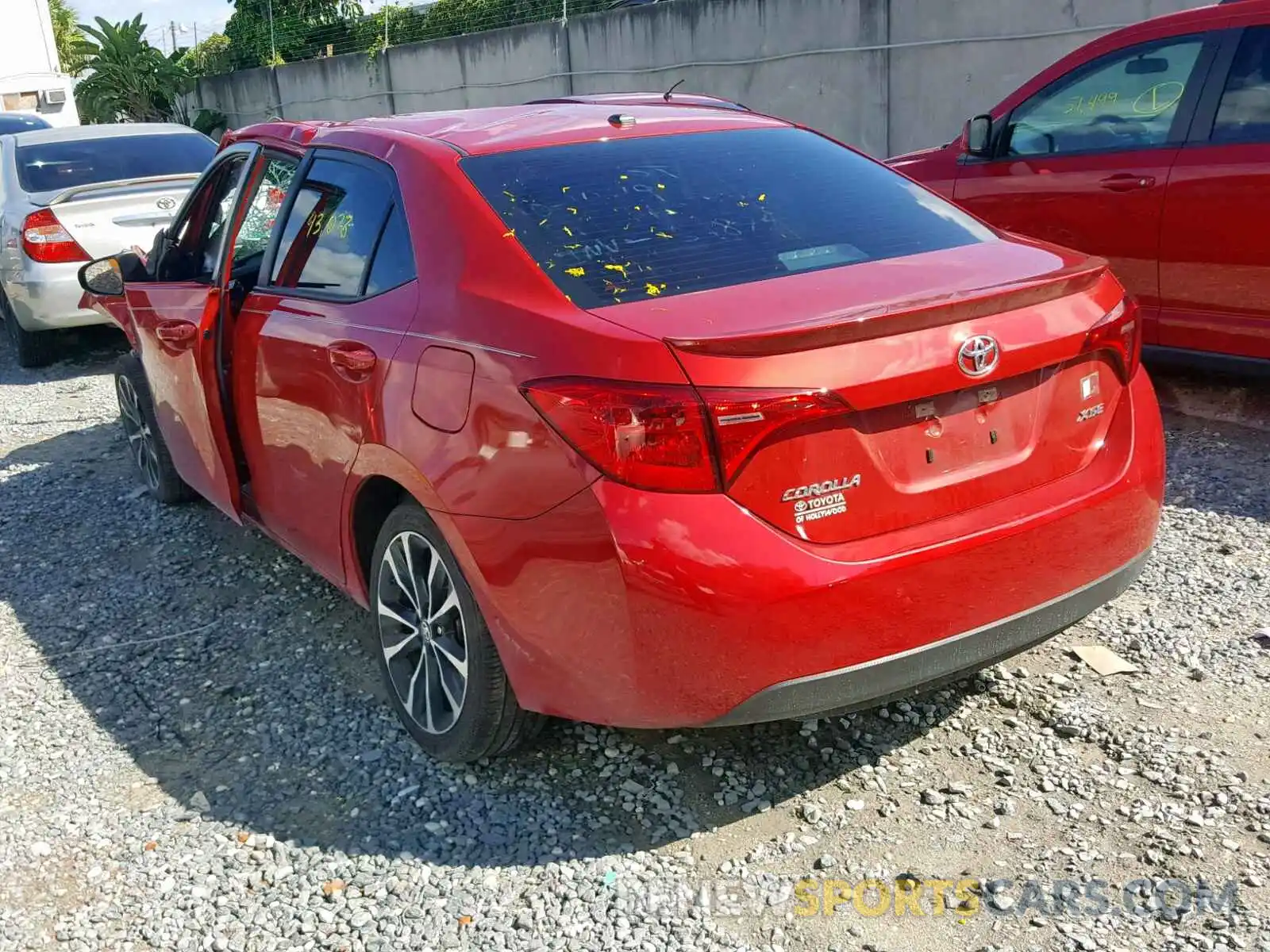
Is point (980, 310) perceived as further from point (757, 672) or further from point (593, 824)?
point (593, 824)

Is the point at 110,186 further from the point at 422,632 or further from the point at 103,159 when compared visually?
the point at 422,632

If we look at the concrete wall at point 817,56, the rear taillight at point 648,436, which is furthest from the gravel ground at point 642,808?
the concrete wall at point 817,56

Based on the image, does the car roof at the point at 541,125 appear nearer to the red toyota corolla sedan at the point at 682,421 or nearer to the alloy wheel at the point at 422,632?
the red toyota corolla sedan at the point at 682,421

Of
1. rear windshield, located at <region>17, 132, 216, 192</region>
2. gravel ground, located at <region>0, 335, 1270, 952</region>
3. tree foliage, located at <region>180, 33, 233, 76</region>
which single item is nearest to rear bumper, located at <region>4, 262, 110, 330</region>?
rear windshield, located at <region>17, 132, 216, 192</region>

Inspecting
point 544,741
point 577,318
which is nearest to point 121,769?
point 544,741

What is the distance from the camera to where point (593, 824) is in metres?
3.03

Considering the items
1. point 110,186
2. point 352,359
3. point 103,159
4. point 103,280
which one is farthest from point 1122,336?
point 103,159

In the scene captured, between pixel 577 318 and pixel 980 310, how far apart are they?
904 millimetres

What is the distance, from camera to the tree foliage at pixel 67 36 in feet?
93.3

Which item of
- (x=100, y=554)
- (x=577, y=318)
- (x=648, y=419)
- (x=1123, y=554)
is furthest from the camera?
(x=100, y=554)

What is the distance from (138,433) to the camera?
5.86 meters

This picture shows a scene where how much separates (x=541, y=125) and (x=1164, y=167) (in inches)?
129

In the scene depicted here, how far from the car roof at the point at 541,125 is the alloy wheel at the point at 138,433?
6.73ft

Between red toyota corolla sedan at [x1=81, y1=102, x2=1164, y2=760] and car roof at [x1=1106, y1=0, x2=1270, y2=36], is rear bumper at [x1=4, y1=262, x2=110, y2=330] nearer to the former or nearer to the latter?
red toyota corolla sedan at [x1=81, y1=102, x2=1164, y2=760]
